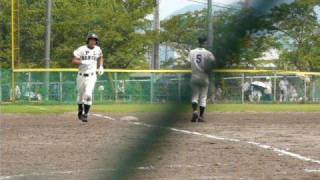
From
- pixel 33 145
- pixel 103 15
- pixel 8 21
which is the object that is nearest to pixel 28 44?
pixel 8 21

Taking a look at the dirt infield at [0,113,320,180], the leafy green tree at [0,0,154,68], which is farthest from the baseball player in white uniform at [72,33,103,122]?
the leafy green tree at [0,0,154,68]

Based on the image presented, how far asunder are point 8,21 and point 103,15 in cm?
475

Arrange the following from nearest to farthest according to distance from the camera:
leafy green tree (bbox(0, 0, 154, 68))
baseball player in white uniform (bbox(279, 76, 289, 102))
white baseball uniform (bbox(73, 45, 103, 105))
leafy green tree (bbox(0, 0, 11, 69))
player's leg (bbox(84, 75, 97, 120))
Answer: player's leg (bbox(84, 75, 97, 120)) < white baseball uniform (bbox(73, 45, 103, 105)) < baseball player in white uniform (bbox(279, 76, 289, 102)) < leafy green tree (bbox(0, 0, 154, 68)) < leafy green tree (bbox(0, 0, 11, 69))

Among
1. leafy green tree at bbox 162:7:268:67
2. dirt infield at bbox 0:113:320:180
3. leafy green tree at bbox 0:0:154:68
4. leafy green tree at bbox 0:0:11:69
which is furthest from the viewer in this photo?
leafy green tree at bbox 0:0:11:69

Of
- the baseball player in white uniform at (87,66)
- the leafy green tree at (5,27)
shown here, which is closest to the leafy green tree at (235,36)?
the baseball player in white uniform at (87,66)

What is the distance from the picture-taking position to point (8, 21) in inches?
1521

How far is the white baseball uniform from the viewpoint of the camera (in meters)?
14.4

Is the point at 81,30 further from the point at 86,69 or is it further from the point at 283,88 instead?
the point at 86,69

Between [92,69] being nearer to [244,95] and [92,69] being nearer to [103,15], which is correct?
[244,95]

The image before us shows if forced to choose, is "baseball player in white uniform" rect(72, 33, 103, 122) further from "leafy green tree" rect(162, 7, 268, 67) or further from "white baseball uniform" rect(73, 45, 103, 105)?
"leafy green tree" rect(162, 7, 268, 67)

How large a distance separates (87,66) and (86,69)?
9 centimetres

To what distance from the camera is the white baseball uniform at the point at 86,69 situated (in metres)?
14.4

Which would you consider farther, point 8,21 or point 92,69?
point 8,21

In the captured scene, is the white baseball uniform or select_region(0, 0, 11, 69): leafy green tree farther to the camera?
select_region(0, 0, 11, 69): leafy green tree
